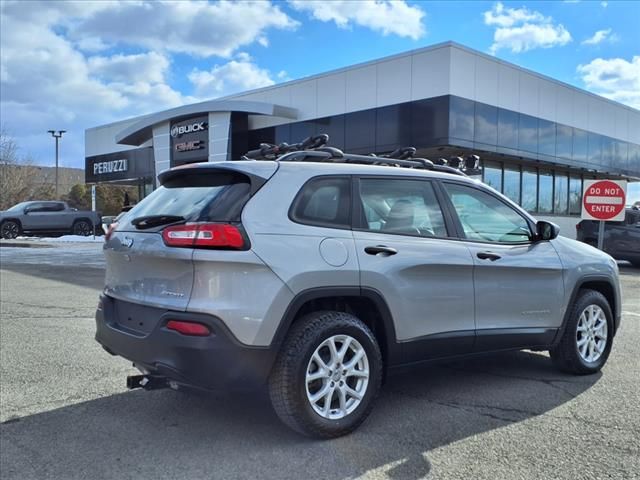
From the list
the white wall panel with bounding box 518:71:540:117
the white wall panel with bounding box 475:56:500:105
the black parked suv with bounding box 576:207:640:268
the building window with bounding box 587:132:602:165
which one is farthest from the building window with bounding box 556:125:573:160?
the black parked suv with bounding box 576:207:640:268

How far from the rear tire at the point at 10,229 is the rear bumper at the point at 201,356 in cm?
2471

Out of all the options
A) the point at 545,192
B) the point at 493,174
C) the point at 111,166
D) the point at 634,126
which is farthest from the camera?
the point at 111,166

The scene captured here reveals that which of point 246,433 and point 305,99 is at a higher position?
point 305,99

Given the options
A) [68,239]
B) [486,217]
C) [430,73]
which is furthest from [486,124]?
[68,239]

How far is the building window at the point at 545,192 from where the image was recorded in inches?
1033

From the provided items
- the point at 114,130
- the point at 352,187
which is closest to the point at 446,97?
the point at 352,187

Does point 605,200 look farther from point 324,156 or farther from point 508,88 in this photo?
point 508,88

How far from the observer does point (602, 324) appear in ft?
18.0

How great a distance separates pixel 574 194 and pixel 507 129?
9.30 metres

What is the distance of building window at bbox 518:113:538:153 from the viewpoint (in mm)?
22266

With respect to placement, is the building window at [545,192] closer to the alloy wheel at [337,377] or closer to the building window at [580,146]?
the building window at [580,146]

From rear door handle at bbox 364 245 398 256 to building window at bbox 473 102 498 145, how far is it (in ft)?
56.8

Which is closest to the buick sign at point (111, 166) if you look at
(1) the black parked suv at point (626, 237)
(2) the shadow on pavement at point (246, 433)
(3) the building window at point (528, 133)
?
(3) the building window at point (528, 133)

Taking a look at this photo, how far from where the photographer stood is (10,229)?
83.0ft
